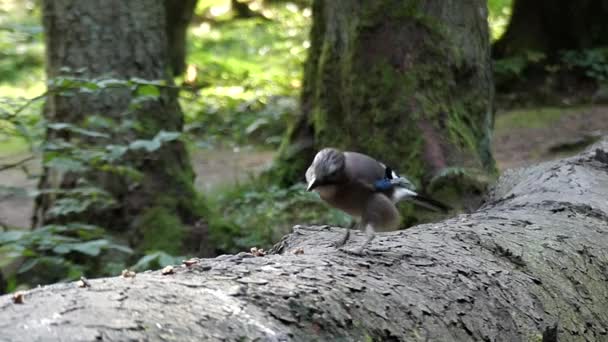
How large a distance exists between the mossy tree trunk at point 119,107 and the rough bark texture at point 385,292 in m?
3.23

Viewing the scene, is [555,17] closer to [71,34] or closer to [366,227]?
[71,34]

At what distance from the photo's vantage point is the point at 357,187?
115 inches

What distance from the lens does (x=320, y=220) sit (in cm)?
635

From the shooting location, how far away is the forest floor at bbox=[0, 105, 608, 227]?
9516 mm

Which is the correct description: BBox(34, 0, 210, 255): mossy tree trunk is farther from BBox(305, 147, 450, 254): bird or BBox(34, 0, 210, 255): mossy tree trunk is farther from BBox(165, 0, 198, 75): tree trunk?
BBox(165, 0, 198, 75): tree trunk

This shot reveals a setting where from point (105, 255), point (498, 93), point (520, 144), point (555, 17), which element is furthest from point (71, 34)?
point (555, 17)

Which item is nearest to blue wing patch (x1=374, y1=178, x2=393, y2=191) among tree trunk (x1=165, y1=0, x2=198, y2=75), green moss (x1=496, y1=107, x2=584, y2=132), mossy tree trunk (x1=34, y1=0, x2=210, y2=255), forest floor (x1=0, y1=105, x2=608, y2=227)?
mossy tree trunk (x1=34, y1=0, x2=210, y2=255)

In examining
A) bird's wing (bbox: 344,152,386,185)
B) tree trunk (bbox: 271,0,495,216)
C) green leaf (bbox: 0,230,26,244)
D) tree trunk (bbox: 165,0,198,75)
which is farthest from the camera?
tree trunk (bbox: 165,0,198,75)

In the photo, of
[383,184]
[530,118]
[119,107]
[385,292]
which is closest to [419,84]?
[119,107]

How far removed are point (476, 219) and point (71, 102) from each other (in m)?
3.74

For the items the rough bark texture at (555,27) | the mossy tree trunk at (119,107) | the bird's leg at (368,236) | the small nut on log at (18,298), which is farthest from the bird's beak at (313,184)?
the rough bark texture at (555,27)

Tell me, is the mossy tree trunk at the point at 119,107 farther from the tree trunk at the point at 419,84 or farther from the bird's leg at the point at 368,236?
the bird's leg at the point at 368,236

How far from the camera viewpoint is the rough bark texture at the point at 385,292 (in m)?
1.71

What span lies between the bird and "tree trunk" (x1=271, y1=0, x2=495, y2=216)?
2.49 m
